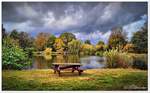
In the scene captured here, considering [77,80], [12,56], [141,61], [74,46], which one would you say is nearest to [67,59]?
[74,46]

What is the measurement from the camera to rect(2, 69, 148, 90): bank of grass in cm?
427

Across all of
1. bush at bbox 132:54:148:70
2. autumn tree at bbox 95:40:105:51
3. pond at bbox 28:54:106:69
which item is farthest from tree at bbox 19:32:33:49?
bush at bbox 132:54:148:70

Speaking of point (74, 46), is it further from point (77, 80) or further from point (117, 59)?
point (117, 59)

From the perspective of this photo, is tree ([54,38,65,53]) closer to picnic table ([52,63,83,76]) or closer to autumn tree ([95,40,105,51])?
picnic table ([52,63,83,76])

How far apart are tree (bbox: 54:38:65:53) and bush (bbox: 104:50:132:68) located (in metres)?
0.55

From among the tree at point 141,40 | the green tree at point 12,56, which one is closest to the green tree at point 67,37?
the green tree at point 12,56

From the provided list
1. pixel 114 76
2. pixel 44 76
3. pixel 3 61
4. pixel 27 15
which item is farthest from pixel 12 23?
pixel 114 76

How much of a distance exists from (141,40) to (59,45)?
102cm

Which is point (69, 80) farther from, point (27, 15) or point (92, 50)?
point (27, 15)

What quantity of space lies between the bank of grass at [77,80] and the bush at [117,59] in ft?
0.21

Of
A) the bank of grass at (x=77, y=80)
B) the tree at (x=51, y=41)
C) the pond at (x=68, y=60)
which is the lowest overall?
the bank of grass at (x=77, y=80)

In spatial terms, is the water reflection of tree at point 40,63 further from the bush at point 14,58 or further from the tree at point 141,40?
the tree at point 141,40

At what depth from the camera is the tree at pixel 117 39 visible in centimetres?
430

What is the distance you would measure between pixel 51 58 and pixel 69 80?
357mm
